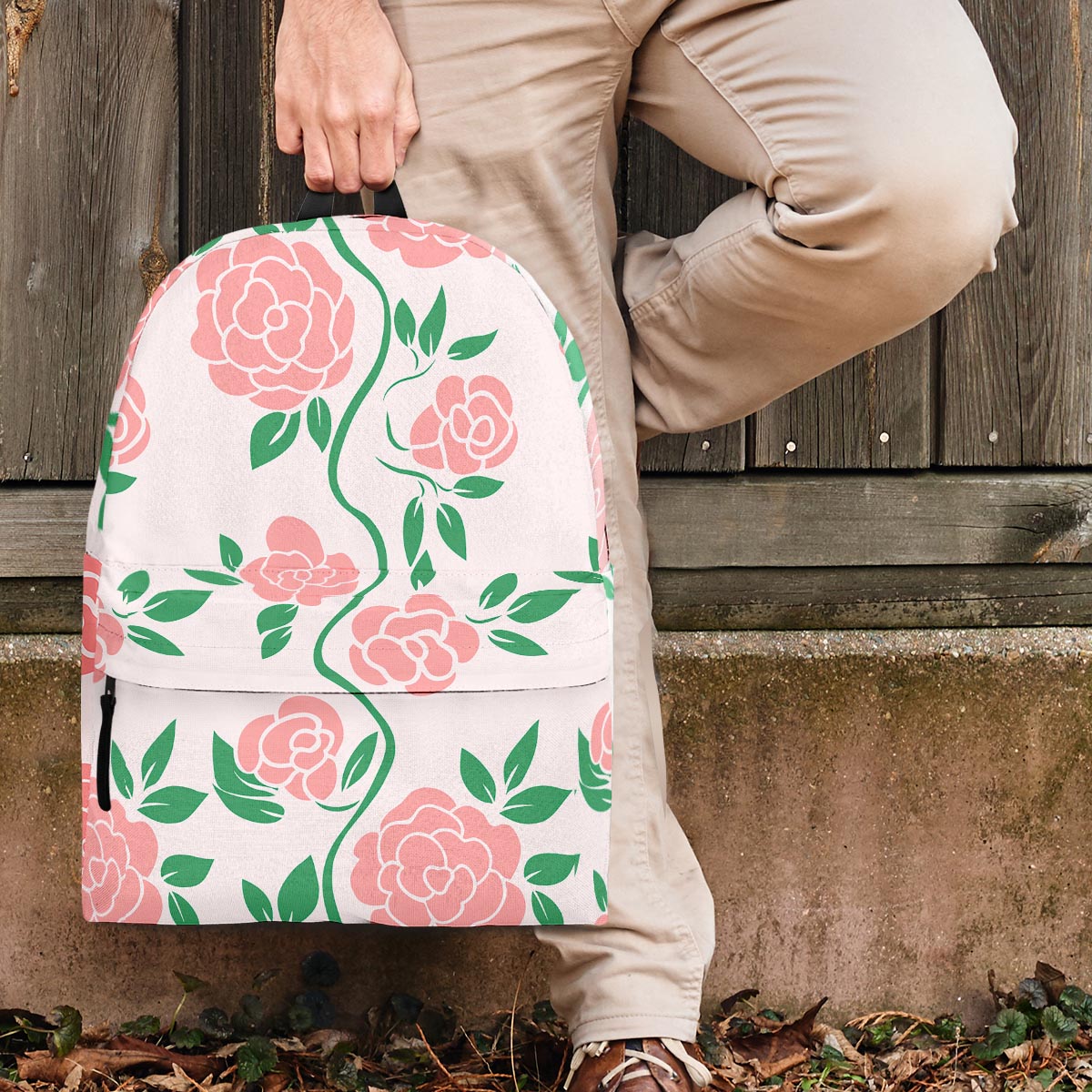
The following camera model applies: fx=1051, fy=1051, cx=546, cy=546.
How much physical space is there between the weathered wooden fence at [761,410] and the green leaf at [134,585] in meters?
0.53

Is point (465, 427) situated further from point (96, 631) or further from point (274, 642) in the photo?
point (96, 631)

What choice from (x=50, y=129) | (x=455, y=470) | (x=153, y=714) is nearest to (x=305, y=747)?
(x=153, y=714)

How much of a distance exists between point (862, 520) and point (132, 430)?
3.14ft

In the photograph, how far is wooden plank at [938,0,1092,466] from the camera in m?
1.42

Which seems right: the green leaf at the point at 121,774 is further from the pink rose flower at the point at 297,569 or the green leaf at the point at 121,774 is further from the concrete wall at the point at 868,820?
the concrete wall at the point at 868,820

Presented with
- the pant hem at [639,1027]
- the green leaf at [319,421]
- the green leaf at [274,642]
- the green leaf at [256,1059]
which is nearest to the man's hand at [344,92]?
the green leaf at [319,421]

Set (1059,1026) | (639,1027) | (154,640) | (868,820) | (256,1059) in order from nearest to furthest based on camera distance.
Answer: (154,640)
(639,1027)
(256,1059)
(1059,1026)
(868,820)

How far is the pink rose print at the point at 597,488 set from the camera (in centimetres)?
96

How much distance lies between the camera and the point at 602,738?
0.96m

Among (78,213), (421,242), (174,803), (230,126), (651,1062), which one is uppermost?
(230,126)

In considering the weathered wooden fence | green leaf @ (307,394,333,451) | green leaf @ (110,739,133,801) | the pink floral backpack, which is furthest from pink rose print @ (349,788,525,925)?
the weathered wooden fence

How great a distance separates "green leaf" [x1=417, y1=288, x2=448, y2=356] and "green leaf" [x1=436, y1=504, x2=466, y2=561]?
0.47ft

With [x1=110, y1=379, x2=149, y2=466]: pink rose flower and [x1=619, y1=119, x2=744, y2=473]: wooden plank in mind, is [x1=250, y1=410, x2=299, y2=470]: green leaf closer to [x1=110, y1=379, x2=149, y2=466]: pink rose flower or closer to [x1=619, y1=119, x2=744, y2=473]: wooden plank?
[x1=110, y1=379, x2=149, y2=466]: pink rose flower

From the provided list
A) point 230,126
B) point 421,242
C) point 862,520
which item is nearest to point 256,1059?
point 421,242
